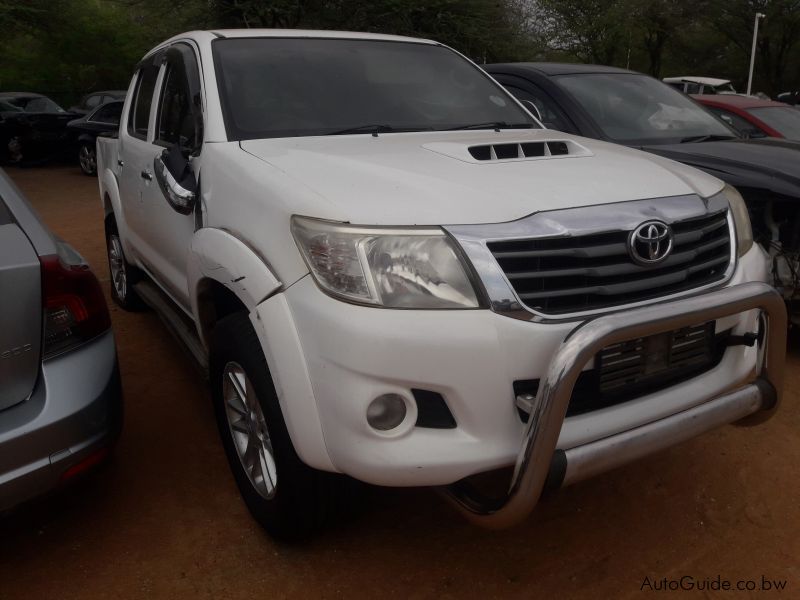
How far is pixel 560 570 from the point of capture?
253 cm

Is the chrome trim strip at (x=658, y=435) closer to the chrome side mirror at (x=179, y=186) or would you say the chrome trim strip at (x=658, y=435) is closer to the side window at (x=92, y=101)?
the chrome side mirror at (x=179, y=186)

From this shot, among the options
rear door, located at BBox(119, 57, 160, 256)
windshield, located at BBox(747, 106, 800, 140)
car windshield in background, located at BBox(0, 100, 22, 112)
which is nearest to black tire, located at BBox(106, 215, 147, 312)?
rear door, located at BBox(119, 57, 160, 256)

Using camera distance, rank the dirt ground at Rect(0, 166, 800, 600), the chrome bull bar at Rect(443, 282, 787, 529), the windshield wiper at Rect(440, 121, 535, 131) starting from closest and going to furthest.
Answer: the chrome bull bar at Rect(443, 282, 787, 529) → the dirt ground at Rect(0, 166, 800, 600) → the windshield wiper at Rect(440, 121, 535, 131)

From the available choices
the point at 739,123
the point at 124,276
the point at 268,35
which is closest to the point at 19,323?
the point at 268,35

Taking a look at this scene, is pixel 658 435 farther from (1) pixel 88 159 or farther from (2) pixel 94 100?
(2) pixel 94 100

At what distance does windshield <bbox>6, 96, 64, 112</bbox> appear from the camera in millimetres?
14859

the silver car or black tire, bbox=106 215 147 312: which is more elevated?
the silver car

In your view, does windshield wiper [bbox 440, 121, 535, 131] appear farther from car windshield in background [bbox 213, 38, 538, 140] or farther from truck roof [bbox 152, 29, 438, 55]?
truck roof [bbox 152, 29, 438, 55]

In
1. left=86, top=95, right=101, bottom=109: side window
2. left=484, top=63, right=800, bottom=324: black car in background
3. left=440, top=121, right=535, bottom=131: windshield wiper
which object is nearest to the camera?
left=440, top=121, right=535, bottom=131: windshield wiper

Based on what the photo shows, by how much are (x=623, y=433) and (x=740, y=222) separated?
1.04 meters

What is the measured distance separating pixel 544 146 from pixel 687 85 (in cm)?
2151

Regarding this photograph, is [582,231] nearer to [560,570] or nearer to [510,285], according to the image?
[510,285]

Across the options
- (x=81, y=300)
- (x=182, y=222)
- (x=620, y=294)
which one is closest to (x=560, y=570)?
(x=620, y=294)

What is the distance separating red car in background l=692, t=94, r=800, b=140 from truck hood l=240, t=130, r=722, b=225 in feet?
15.6
